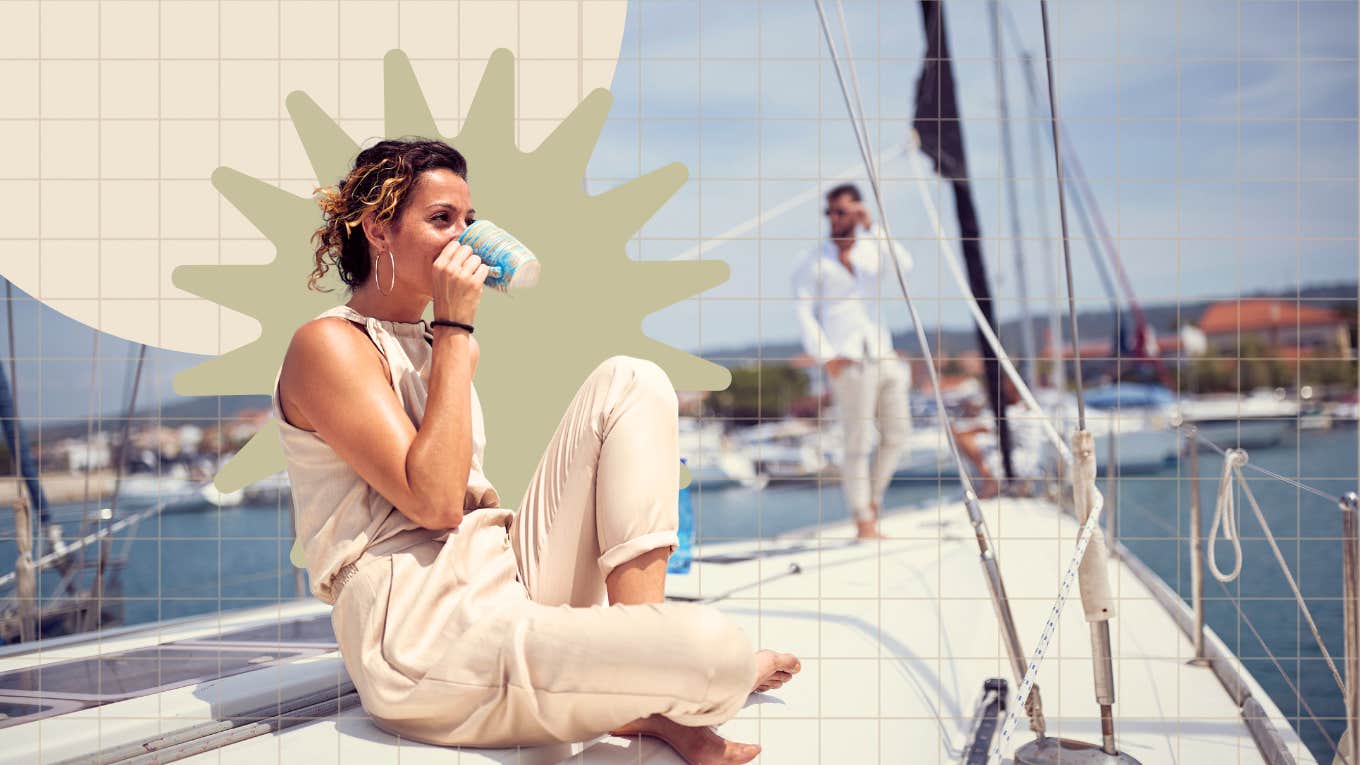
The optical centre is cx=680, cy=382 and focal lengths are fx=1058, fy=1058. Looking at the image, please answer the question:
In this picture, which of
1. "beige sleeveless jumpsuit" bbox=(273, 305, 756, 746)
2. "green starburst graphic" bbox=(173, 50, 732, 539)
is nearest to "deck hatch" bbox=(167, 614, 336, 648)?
"green starburst graphic" bbox=(173, 50, 732, 539)

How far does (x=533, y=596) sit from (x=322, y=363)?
422 millimetres

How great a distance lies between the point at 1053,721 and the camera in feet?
6.11

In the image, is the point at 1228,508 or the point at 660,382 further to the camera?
the point at 1228,508

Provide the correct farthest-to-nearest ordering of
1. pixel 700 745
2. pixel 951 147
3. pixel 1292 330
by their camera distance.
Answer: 1. pixel 951 147
2. pixel 1292 330
3. pixel 700 745

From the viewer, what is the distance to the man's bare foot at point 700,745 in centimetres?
139

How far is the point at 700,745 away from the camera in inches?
55.0

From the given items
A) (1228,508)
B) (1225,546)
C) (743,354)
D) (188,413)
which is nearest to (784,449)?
(743,354)

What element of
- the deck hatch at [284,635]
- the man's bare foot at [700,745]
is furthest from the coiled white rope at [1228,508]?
the deck hatch at [284,635]

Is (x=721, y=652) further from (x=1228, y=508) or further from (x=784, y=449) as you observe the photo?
(x=784, y=449)

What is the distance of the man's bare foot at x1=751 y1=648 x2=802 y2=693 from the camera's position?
161 cm

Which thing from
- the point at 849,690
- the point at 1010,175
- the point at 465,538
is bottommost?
the point at 849,690

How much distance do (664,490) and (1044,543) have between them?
2268 mm

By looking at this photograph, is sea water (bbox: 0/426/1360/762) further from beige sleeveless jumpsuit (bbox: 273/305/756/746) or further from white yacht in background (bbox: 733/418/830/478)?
beige sleeveless jumpsuit (bbox: 273/305/756/746)

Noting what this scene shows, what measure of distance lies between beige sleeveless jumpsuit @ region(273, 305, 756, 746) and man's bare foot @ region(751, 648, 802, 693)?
0.25 m
